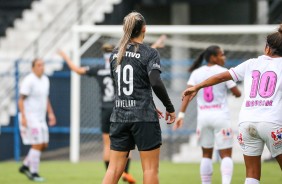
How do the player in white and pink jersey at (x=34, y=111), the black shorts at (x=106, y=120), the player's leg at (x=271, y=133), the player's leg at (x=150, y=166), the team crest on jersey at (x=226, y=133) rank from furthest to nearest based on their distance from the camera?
the player in white and pink jersey at (x=34, y=111) < the black shorts at (x=106, y=120) < the team crest on jersey at (x=226, y=133) < the player's leg at (x=150, y=166) < the player's leg at (x=271, y=133)

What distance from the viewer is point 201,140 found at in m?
11.3

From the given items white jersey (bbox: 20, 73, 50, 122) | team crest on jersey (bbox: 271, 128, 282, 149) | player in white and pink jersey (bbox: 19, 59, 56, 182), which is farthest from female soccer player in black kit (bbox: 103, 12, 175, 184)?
white jersey (bbox: 20, 73, 50, 122)

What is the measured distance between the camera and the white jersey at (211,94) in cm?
1122

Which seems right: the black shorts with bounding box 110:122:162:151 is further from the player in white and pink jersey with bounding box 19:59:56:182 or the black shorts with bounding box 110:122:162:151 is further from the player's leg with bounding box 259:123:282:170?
the player in white and pink jersey with bounding box 19:59:56:182

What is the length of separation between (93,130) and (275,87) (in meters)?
11.1

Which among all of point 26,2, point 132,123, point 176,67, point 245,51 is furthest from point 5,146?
point 132,123

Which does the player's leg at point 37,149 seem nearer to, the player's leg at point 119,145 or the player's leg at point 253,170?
the player's leg at point 119,145

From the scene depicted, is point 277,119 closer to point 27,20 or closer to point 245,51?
point 245,51

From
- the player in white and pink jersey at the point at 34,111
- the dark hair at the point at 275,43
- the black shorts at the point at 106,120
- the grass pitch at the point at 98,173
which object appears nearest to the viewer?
the dark hair at the point at 275,43

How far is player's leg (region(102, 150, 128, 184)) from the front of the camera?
8.56 meters

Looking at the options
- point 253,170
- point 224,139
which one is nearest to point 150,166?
point 253,170

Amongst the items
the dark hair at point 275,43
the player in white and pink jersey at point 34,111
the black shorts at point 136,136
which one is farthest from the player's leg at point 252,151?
the player in white and pink jersey at point 34,111

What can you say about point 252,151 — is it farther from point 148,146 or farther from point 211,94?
point 211,94

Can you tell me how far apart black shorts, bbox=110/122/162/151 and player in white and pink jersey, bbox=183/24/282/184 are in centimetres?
89
